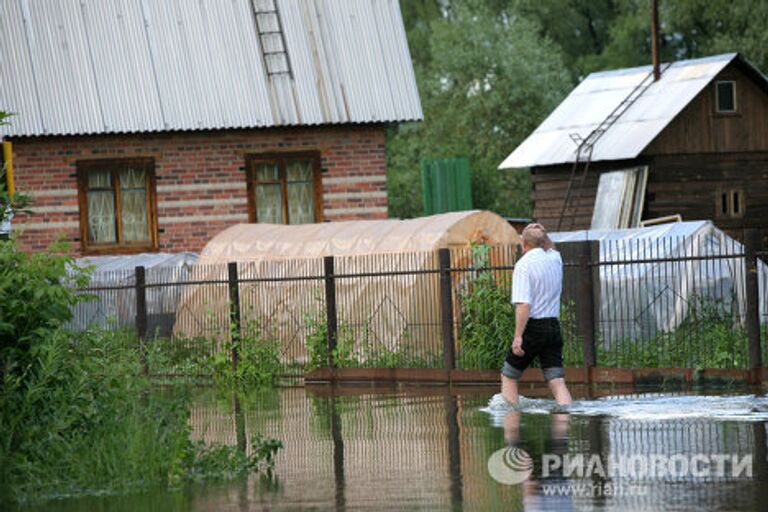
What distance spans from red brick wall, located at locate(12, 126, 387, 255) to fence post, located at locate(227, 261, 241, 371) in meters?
7.42

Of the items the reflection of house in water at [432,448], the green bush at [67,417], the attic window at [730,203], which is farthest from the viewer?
the attic window at [730,203]

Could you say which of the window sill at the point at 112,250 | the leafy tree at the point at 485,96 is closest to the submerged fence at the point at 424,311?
the window sill at the point at 112,250

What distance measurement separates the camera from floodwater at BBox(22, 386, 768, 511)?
10422mm

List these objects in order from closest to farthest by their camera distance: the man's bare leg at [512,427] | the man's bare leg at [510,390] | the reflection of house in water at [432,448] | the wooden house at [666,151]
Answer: the reflection of house in water at [432,448] → the man's bare leg at [512,427] → the man's bare leg at [510,390] → the wooden house at [666,151]

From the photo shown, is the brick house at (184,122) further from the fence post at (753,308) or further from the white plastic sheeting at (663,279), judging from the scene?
the fence post at (753,308)

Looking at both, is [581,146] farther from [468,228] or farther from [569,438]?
[569,438]

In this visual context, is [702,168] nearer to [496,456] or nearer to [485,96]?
[485,96]

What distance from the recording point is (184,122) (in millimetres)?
30844

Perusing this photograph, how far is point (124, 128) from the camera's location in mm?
30438

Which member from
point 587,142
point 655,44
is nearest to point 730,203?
point 587,142

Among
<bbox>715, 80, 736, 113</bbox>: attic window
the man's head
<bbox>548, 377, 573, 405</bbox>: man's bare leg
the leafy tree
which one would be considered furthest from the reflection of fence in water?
the leafy tree

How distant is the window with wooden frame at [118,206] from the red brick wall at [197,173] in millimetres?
190

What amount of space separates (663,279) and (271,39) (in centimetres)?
1027

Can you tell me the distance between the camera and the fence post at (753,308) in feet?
62.1
